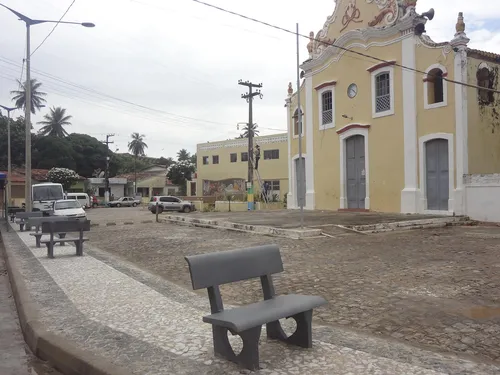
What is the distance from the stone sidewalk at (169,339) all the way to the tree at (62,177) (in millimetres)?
46342

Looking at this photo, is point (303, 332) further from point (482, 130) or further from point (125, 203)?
point (125, 203)

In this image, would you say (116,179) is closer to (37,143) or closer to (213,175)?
(37,143)

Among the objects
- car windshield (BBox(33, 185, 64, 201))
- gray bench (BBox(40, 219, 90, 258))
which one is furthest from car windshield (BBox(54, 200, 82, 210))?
gray bench (BBox(40, 219, 90, 258))

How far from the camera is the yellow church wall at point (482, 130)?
56.2 feet

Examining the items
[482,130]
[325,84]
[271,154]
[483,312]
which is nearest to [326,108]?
[325,84]

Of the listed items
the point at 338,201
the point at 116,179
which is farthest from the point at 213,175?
the point at 338,201

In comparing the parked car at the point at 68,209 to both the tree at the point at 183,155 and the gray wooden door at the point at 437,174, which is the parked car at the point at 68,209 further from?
the tree at the point at 183,155

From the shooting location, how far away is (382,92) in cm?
2028

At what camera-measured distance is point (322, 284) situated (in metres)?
6.45

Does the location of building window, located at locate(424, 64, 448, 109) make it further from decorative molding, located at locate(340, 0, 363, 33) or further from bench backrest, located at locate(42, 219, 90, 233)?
bench backrest, located at locate(42, 219, 90, 233)

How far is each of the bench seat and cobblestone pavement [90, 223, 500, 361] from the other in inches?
38.5

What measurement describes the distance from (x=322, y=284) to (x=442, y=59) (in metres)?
14.3

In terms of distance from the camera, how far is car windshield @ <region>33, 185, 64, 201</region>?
30.5 metres

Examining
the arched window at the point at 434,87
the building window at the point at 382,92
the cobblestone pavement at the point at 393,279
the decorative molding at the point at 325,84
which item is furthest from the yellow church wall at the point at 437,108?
the cobblestone pavement at the point at 393,279
